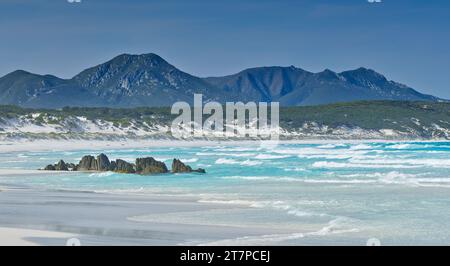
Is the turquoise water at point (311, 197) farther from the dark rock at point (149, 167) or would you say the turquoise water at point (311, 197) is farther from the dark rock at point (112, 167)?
the dark rock at point (112, 167)

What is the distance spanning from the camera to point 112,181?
122 feet

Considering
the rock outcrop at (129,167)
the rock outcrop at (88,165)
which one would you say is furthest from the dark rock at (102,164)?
the rock outcrop at (88,165)

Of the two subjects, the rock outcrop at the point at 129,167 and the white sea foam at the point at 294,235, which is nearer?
the white sea foam at the point at 294,235

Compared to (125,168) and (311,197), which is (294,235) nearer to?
(311,197)

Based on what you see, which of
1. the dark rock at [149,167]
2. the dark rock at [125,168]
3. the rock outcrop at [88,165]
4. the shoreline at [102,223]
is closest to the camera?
the shoreline at [102,223]

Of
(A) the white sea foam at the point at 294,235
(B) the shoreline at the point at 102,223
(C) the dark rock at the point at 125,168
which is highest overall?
(C) the dark rock at the point at 125,168

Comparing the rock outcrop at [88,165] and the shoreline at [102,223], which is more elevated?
the rock outcrop at [88,165]

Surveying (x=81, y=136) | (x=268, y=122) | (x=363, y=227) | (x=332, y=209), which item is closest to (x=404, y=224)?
(x=363, y=227)

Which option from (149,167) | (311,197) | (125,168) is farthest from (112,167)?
(311,197)

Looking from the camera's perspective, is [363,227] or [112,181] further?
[112,181]

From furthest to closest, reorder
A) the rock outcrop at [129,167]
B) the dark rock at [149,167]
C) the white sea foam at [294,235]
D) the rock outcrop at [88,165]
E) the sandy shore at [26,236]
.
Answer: the rock outcrop at [88,165]
the rock outcrop at [129,167]
the dark rock at [149,167]
the white sea foam at [294,235]
the sandy shore at [26,236]

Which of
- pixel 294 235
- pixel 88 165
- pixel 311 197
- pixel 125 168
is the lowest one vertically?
pixel 294 235
